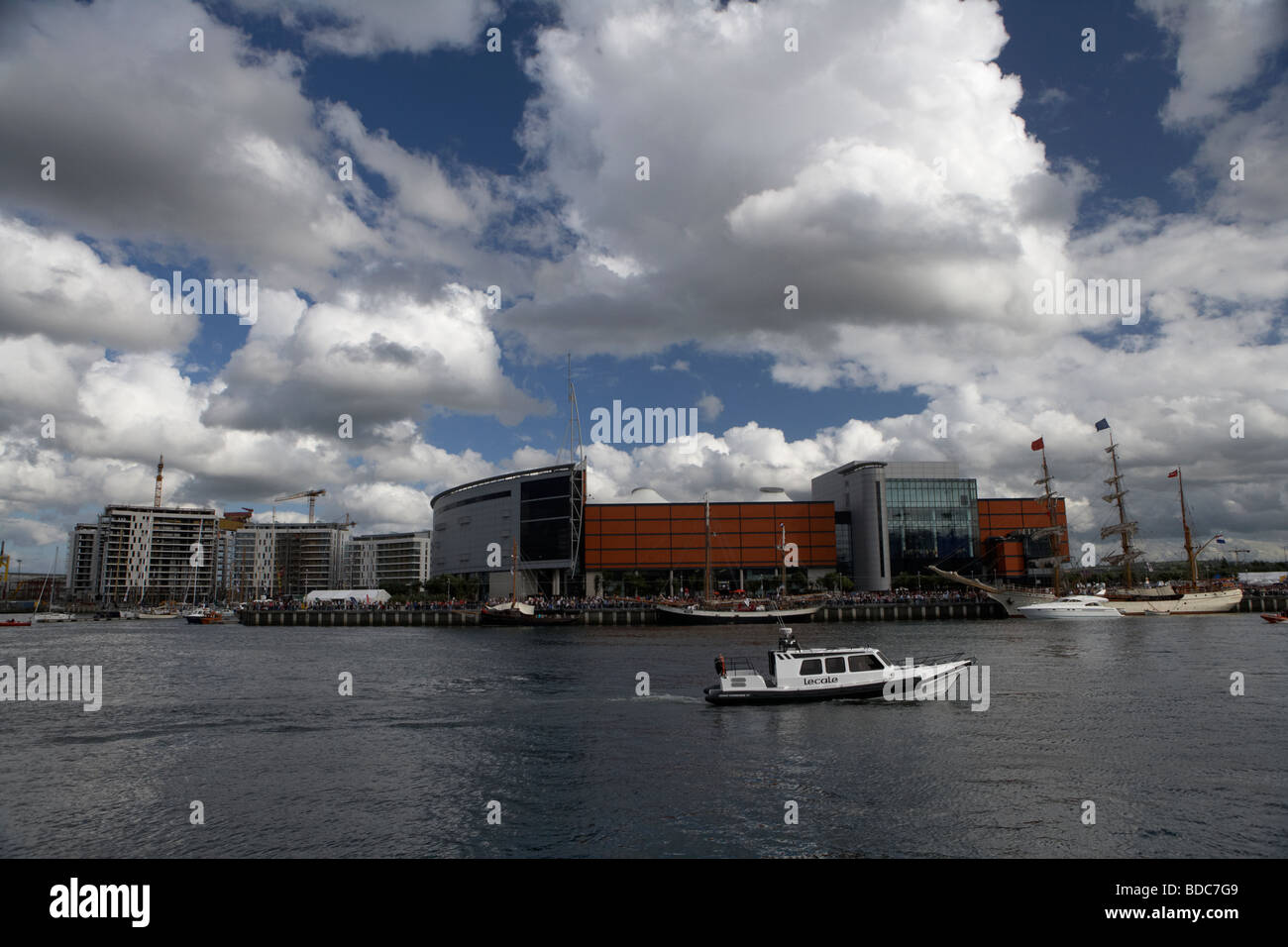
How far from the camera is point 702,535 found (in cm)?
14625

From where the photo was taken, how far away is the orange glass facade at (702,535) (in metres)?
146

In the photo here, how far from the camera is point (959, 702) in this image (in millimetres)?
35250

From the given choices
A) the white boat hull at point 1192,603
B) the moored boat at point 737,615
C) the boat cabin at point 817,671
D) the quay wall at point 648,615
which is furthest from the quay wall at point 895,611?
the boat cabin at point 817,671

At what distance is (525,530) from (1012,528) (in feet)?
306

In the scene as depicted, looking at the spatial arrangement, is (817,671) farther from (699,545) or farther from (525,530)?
(525,530)

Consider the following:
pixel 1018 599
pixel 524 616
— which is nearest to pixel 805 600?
pixel 1018 599

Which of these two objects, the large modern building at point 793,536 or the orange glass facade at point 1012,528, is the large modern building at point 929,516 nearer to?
the large modern building at point 793,536

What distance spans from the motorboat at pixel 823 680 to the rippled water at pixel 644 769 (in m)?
1.01

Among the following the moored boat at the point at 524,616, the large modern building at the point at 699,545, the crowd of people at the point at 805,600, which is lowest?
the moored boat at the point at 524,616

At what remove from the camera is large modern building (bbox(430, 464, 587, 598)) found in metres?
151

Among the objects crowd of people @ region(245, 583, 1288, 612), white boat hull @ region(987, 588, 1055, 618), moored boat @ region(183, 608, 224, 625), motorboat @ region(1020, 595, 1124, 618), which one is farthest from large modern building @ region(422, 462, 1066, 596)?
moored boat @ region(183, 608, 224, 625)
